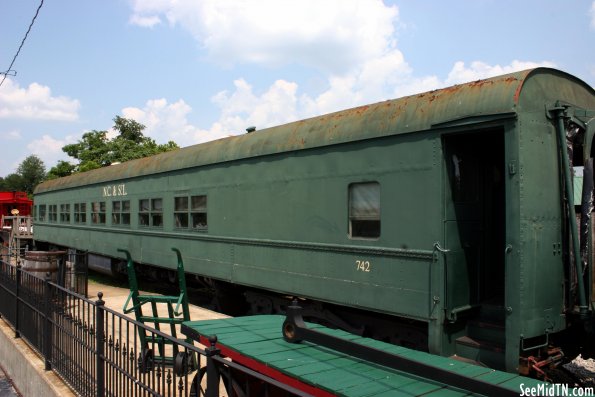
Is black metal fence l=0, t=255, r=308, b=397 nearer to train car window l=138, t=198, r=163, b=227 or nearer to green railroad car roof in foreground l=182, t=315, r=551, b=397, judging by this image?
green railroad car roof in foreground l=182, t=315, r=551, b=397

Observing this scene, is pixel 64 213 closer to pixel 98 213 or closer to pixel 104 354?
pixel 98 213

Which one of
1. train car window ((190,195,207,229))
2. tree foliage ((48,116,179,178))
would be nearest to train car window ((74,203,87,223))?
train car window ((190,195,207,229))

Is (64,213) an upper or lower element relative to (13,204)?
lower

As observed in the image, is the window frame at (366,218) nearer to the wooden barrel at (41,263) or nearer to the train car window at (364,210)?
the train car window at (364,210)

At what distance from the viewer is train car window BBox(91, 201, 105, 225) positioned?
14.3 meters

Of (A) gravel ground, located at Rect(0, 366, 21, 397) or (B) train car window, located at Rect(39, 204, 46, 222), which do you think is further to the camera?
(B) train car window, located at Rect(39, 204, 46, 222)

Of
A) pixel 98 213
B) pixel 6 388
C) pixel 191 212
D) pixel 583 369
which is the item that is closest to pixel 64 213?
pixel 98 213

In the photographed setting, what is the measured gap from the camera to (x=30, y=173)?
100750 millimetres

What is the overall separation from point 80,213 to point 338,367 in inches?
590

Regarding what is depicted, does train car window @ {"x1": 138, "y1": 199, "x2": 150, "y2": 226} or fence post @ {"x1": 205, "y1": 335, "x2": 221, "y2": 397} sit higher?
train car window @ {"x1": 138, "y1": 199, "x2": 150, "y2": 226}

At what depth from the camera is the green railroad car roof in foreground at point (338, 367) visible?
A: 2.70 m

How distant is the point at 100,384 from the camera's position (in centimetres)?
443

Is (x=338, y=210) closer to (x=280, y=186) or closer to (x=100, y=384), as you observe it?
(x=280, y=186)

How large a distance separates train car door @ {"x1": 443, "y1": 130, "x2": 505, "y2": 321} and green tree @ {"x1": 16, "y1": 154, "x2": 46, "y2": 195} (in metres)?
108
